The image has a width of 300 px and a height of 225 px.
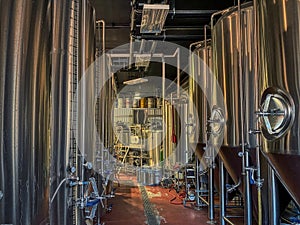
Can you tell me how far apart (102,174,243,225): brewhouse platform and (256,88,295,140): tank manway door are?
239 centimetres

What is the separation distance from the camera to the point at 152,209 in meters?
4.66

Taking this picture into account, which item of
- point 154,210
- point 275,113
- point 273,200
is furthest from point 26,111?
point 154,210

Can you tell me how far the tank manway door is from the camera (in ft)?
5.51

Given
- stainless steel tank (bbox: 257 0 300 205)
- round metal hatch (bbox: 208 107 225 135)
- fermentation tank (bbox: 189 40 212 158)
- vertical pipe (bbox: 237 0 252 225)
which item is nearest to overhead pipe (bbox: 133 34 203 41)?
fermentation tank (bbox: 189 40 212 158)

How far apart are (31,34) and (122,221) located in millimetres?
3157

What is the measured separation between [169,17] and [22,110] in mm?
3187

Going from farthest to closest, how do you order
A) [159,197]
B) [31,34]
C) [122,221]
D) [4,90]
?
[159,197] < [122,221] < [31,34] < [4,90]

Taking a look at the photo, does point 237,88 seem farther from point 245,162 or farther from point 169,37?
point 169,37

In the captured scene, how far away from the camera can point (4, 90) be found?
1212mm

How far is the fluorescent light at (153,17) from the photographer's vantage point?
337 cm

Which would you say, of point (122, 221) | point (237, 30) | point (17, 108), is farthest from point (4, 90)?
point (122, 221)

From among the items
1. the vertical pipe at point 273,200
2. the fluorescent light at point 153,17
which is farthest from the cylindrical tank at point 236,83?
the fluorescent light at point 153,17

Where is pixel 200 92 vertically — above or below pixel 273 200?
above

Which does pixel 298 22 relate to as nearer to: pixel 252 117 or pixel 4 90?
pixel 252 117
